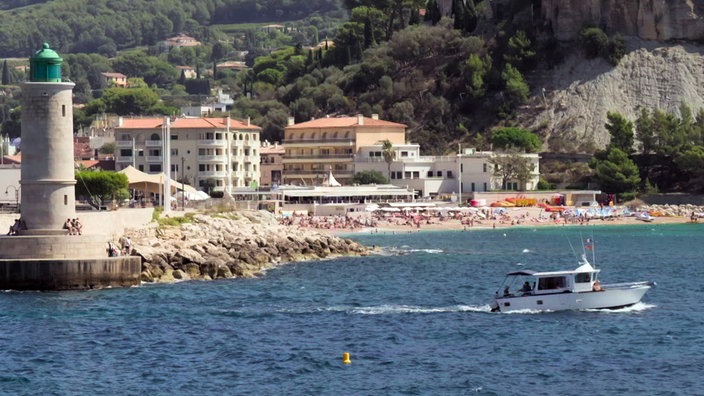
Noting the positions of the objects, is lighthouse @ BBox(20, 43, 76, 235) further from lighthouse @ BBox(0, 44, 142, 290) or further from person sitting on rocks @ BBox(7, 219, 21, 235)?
person sitting on rocks @ BBox(7, 219, 21, 235)

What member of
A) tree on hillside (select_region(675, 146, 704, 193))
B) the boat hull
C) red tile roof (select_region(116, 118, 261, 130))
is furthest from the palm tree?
the boat hull

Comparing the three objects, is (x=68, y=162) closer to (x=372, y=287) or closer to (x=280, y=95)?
(x=372, y=287)

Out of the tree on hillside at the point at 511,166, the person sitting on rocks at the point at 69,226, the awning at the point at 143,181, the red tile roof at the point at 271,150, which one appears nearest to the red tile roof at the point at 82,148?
the red tile roof at the point at 271,150

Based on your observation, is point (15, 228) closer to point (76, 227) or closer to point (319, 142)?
point (76, 227)

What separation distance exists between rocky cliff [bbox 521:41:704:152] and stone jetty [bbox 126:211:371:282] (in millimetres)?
52392

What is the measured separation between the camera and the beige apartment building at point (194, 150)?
115m

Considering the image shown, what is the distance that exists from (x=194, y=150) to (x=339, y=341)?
243 ft

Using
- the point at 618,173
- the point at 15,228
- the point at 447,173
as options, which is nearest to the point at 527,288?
the point at 15,228

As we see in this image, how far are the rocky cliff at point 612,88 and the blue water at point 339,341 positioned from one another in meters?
65.7

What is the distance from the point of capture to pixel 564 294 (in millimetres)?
47594

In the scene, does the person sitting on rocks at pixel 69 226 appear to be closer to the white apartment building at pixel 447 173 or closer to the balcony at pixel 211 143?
the balcony at pixel 211 143

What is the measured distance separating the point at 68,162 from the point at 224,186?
60.8 m

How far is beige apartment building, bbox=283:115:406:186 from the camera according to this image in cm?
12325

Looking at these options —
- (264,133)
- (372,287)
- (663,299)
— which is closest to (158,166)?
(264,133)
